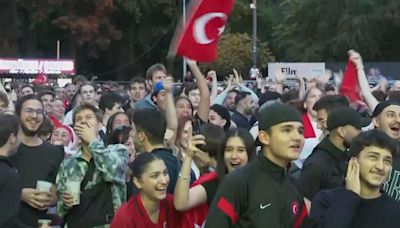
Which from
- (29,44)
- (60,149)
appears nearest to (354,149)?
(60,149)

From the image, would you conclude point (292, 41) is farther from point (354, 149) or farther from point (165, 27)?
point (354, 149)

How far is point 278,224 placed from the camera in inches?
195

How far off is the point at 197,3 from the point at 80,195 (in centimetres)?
355

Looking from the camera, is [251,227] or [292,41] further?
[292,41]

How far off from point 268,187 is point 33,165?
253cm

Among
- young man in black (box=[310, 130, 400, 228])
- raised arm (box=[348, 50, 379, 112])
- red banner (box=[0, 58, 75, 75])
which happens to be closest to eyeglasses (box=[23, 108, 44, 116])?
young man in black (box=[310, 130, 400, 228])

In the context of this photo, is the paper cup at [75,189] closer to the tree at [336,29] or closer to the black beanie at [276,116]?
the black beanie at [276,116]

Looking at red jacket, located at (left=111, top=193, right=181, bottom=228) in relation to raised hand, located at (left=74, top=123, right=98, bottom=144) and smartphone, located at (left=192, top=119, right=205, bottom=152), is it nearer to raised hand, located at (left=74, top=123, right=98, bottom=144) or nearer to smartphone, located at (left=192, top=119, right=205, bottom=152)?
raised hand, located at (left=74, top=123, right=98, bottom=144)

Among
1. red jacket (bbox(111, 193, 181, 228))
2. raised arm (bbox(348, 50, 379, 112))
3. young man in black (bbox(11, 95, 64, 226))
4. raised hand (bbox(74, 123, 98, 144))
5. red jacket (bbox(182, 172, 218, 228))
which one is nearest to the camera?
red jacket (bbox(111, 193, 181, 228))

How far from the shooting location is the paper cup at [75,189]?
20.6ft

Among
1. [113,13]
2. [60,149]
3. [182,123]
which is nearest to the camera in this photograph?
[60,149]

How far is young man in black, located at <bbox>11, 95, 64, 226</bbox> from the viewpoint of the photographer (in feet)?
22.0

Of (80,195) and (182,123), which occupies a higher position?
(182,123)

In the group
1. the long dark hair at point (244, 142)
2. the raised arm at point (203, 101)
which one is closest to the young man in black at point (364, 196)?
the long dark hair at point (244, 142)
